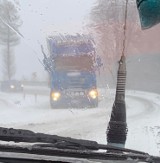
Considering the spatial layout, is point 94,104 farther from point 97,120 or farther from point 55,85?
point 97,120

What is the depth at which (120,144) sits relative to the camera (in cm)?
355

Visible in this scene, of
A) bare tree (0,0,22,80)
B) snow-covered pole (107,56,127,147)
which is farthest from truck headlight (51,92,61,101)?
snow-covered pole (107,56,127,147)

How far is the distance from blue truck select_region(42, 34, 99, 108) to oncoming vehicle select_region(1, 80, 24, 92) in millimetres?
24148

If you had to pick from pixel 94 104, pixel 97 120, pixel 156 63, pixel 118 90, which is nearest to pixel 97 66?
pixel 94 104

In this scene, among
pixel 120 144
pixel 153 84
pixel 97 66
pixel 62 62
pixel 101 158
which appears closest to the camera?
pixel 101 158

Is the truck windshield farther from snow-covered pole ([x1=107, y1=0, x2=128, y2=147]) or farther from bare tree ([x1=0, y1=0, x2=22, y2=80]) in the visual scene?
snow-covered pole ([x1=107, y1=0, x2=128, y2=147])

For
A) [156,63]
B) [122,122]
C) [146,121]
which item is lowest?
[122,122]

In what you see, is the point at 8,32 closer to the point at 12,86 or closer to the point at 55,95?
the point at 12,86

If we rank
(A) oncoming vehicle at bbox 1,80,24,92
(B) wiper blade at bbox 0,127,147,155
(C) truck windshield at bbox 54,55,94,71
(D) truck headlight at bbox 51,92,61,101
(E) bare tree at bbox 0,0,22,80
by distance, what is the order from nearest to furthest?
(B) wiper blade at bbox 0,127,147,155 → (C) truck windshield at bbox 54,55,94,71 → (D) truck headlight at bbox 51,92,61,101 → (E) bare tree at bbox 0,0,22,80 → (A) oncoming vehicle at bbox 1,80,24,92

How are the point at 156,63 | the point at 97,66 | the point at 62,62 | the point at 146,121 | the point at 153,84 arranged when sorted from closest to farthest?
the point at 146,121 < the point at 62,62 < the point at 97,66 < the point at 153,84 < the point at 156,63

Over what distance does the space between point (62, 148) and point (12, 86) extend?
4536cm

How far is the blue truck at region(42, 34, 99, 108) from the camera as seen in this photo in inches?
858

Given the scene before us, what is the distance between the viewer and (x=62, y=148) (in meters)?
2.94

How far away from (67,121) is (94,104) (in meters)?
6.63
